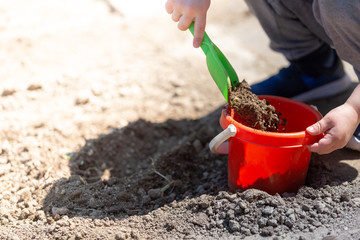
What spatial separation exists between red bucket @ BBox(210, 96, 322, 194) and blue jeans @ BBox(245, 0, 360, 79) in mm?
282

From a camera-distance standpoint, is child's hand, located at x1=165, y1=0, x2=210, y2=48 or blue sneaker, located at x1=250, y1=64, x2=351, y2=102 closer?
child's hand, located at x1=165, y1=0, x2=210, y2=48

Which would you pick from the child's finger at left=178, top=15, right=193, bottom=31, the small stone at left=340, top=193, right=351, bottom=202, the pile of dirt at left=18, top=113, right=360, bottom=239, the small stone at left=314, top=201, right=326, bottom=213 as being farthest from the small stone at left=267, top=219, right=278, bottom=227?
the child's finger at left=178, top=15, right=193, bottom=31

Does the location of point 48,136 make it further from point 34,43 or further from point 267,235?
point 267,235

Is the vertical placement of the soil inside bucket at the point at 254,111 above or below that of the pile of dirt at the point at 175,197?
above

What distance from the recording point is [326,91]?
7.30 ft

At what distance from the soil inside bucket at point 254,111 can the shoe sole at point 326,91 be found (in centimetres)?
60

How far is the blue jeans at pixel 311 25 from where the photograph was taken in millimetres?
1634

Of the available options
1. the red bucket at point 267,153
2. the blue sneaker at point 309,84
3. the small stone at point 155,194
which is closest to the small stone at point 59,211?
the small stone at point 155,194

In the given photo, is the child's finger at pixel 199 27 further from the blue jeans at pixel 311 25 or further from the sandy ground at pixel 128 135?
the sandy ground at pixel 128 135

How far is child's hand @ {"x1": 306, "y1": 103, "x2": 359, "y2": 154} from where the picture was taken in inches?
60.0

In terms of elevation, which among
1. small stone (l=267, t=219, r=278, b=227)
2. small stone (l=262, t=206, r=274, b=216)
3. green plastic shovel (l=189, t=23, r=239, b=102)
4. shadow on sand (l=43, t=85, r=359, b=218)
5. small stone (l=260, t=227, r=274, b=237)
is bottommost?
shadow on sand (l=43, t=85, r=359, b=218)

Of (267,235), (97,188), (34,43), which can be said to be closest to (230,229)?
(267,235)

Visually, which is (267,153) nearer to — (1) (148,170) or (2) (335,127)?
(2) (335,127)

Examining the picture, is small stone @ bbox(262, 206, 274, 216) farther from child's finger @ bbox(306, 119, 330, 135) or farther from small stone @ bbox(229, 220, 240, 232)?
child's finger @ bbox(306, 119, 330, 135)
